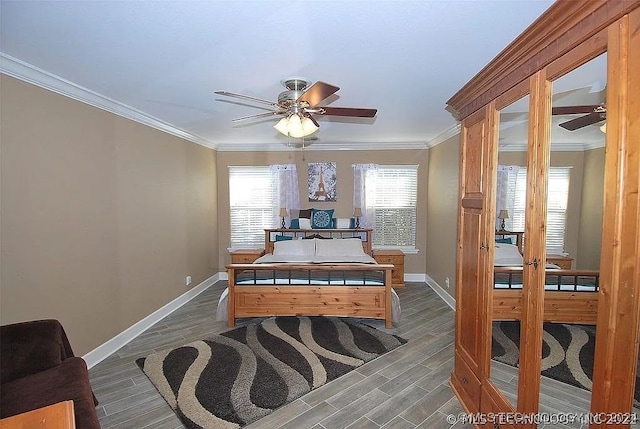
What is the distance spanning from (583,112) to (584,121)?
4cm

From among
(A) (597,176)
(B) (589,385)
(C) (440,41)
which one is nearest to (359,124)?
(C) (440,41)

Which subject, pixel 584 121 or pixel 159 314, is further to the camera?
pixel 159 314

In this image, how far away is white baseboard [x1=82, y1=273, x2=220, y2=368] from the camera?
10.2ft

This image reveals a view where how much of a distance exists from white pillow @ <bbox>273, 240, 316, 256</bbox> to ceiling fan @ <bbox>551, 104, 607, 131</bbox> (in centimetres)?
405

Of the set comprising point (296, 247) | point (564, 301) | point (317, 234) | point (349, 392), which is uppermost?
point (564, 301)

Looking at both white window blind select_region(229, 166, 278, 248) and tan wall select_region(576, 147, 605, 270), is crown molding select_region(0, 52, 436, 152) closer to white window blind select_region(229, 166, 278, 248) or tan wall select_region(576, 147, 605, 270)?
white window blind select_region(229, 166, 278, 248)

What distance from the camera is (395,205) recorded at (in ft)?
20.0

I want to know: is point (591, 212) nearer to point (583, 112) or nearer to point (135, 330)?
point (583, 112)

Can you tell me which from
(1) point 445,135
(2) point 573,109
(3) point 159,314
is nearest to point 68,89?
(3) point 159,314

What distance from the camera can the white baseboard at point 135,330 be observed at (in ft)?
10.2

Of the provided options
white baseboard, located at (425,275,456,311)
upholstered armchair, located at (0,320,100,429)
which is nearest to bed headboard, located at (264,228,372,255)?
white baseboard, located at (425,275,456,311)

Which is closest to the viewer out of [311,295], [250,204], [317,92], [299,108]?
[317,92]

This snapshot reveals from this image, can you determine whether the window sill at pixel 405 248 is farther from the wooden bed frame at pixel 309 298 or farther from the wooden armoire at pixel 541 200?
the wooden armoire at pixel 541 200

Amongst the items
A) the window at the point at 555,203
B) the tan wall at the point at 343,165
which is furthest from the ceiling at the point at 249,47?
the tan wall at the point at 343,165
